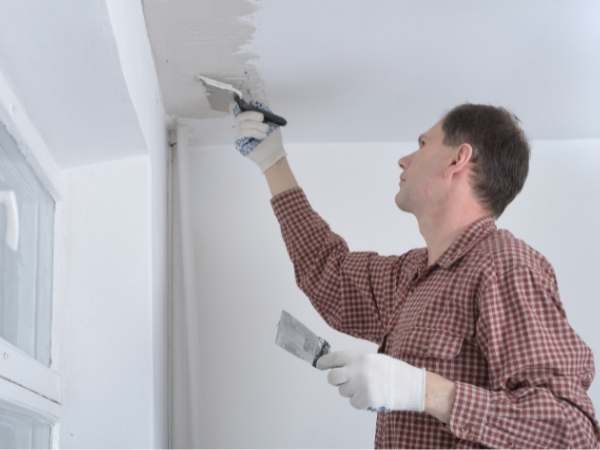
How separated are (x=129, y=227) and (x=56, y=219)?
18 cm

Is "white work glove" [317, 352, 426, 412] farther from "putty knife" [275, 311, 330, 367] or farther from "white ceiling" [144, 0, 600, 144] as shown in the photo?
"white ceiling" [144, 0, 600, 144]

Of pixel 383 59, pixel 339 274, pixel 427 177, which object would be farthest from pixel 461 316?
pixel 383 59

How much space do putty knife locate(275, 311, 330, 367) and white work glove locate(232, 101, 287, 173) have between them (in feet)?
1.91

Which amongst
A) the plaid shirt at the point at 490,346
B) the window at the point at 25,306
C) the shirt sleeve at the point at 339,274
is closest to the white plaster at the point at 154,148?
the window at the point at 25,306

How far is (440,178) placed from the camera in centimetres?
183

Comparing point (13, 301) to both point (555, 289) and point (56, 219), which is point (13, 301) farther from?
point (555, 289)

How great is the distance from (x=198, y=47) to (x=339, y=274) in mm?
707

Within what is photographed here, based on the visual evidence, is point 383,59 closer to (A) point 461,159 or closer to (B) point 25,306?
(A) point 461,159

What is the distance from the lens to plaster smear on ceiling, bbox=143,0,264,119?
6.45 feet

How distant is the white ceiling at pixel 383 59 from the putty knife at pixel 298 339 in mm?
787

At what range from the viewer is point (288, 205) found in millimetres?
2156

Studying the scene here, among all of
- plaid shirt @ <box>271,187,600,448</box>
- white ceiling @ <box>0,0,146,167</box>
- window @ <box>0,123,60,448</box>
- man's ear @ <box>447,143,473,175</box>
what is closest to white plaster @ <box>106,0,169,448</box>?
white ceiling @ <box>0,0,146,167</box>

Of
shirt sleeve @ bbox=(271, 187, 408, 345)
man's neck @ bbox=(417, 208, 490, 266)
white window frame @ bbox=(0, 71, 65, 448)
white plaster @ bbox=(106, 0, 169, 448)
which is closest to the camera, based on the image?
white window frame @ bbox=(0, 71, 65, 448)

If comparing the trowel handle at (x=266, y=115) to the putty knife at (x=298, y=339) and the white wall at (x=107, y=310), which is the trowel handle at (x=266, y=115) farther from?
the putty knife at (x=298, y=339)
